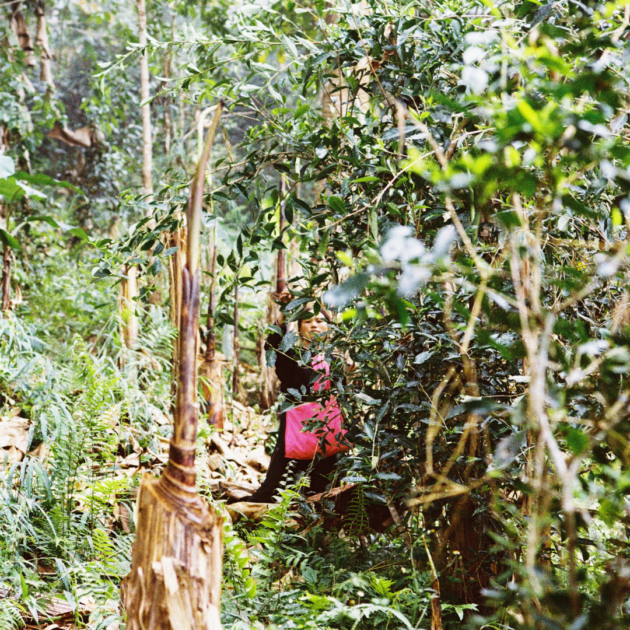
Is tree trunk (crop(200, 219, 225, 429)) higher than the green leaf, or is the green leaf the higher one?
the green leaf

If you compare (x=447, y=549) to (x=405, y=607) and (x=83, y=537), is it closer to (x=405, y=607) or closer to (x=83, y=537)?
(x=405, y=607)

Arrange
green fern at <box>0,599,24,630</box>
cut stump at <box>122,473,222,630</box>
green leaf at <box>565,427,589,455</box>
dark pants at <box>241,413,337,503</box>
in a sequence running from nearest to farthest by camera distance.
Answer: green leaf at <box>565,427,589,455</box> → cut stump at <box>122,473,222,630</box> → green fern at <box>0,599,24,630</box> → dark pants at <box>241,413,337,503</box>

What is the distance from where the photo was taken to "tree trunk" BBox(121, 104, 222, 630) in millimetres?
855

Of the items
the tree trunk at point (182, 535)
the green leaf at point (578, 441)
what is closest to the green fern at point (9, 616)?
the tree trunk at point (182, 535)

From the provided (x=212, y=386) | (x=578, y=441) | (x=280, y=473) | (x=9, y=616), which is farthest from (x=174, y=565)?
(x=212, y=386)

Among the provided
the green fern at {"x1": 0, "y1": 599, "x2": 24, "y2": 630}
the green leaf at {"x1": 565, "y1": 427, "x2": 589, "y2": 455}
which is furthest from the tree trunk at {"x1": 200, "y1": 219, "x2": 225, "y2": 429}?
the green leaf at {"x1": 565, "y1": 427, "x2": 589, "y2": 455}

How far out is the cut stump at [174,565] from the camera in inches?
33.5

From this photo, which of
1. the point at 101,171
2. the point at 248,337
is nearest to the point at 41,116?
the point at 101,171

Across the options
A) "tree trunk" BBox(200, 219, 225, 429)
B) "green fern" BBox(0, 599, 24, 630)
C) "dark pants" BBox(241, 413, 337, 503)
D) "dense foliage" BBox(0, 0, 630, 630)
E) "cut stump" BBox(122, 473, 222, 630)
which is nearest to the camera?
"cut stump" BBox(122, 473, 222, 630)

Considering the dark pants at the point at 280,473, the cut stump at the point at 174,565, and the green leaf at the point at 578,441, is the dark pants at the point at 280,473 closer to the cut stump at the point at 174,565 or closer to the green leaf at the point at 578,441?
the cut stump at the point at 174,565

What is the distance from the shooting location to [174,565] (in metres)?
0.85

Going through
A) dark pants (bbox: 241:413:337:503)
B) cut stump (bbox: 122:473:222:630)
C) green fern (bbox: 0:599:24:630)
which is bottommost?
dark pants (bbox: 241:413:337:503)

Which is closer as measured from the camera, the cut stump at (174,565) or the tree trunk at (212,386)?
the cut stump at (174,565)

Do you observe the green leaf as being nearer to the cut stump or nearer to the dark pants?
the cut stump
